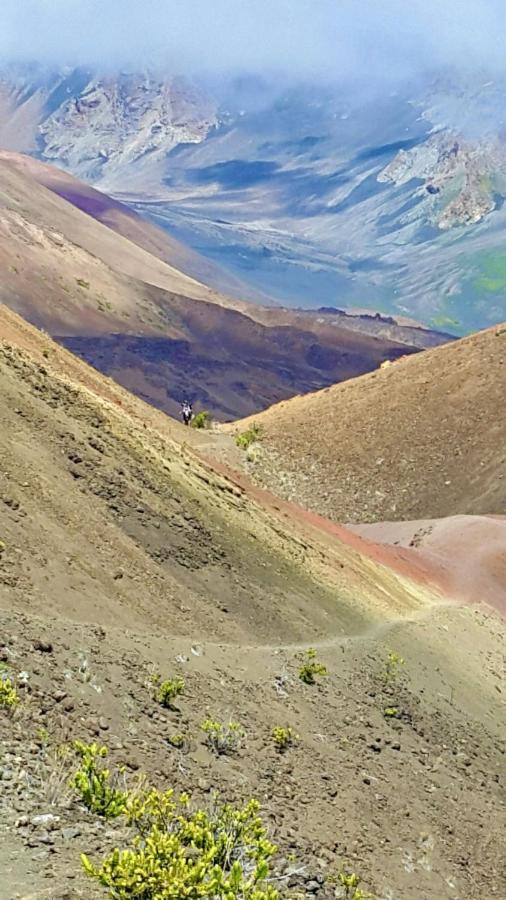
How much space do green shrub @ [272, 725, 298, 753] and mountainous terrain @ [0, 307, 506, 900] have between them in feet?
0.26

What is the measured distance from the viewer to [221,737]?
37.2 ft

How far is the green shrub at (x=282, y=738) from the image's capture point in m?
12.2

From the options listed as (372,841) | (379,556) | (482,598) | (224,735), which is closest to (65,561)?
(224,735)

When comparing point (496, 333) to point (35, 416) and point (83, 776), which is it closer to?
point (35, 416)

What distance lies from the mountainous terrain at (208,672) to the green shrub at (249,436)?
20173 millimetres

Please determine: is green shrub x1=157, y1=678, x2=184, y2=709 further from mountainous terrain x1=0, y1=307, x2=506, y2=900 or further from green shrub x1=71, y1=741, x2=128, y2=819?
green shrub x1=71, y1=741, x2=128, y2=819

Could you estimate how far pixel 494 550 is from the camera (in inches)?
1216

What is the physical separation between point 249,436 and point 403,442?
21.5ft

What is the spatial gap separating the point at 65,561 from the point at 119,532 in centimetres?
210

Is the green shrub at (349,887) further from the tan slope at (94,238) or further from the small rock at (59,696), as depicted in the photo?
the tan slope at (94,238)

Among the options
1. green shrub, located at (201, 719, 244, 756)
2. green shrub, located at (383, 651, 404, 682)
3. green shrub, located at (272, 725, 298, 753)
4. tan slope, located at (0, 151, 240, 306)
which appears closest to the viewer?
green shrub, located at (201, 719, 244, 756)

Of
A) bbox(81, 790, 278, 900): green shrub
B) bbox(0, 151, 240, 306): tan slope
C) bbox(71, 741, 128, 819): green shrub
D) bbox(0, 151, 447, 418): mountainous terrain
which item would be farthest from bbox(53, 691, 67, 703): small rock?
bbox(0, 151, 240, 306): tan slope

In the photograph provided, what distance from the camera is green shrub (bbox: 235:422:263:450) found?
43250mm

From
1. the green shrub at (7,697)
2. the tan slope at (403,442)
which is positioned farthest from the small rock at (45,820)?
the tan slope at (403,442)
